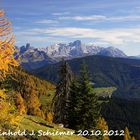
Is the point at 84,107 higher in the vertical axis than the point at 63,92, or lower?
lower

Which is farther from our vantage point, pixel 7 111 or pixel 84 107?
pixel 84 107

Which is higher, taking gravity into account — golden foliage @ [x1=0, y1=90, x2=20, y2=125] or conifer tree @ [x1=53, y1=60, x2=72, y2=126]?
golden foliage @ [x1=0, y1=90, x2=20, y2=125]

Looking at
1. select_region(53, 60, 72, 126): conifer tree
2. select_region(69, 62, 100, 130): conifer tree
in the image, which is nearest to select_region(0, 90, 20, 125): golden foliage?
select_region(69, 62, 100, 130): conifer tree

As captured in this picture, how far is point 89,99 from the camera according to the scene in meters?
62.1

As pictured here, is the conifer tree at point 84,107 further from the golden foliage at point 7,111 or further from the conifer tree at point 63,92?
the golden foliage at point 7,111

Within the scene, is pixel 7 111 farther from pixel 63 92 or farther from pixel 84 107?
pixel 63 92

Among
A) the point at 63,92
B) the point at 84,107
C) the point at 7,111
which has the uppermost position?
the point at 7,111

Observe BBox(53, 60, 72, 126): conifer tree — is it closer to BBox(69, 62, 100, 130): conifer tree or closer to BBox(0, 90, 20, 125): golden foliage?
BBox(69, 62, 100, 130): conifer tree

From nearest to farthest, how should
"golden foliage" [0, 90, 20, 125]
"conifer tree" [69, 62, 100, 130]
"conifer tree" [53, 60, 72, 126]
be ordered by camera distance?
"golden foliage" [0, 90, 20, 125] → "conifer tree" [69, 62, 100, 130] → "conifer tree" [53, 60, 72, 126]

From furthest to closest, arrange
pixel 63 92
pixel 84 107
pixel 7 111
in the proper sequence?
pixel 63 92 < pixel 84 107 < pixel 7 111

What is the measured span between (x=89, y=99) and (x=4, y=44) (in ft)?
147

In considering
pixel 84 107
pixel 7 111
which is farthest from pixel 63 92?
pixel 7 111

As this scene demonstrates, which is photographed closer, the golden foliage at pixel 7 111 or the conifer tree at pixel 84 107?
the golden foliage at pixel 7 111

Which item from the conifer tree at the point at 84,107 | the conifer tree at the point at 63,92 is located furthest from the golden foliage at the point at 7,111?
the conifer tree at the point at 63,92
